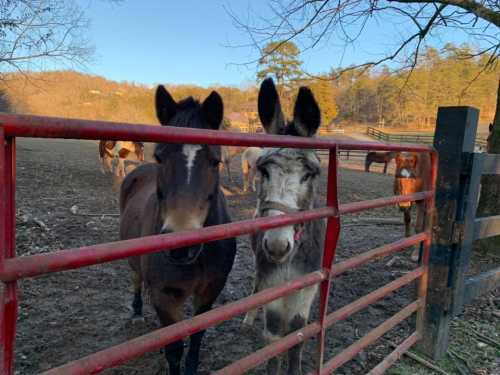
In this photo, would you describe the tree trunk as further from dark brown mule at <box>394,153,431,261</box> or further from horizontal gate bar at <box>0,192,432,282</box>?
horizontal gate bar at <box>0,192,432,282</box>

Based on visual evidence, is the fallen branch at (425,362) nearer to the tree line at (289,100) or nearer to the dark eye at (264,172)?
the dark eye at (264,172)

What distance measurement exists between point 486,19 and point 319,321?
5751 millimetres

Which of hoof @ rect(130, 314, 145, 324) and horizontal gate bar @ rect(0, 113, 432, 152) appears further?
hoof @ rect(130, 314, 145, 324)

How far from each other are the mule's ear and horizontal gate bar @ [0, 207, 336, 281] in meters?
1.07

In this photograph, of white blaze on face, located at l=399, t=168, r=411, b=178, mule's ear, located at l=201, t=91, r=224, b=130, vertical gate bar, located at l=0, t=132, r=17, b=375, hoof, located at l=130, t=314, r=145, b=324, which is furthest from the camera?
white blaze on face, located at l=399, t=168, r=411, b=178

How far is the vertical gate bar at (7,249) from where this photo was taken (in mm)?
776

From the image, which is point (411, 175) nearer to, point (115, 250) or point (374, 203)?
point (374, 203)

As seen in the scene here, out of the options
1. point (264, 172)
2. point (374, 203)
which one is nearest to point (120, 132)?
point (264, 172)

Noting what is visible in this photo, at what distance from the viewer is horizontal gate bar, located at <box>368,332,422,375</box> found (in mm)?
2382

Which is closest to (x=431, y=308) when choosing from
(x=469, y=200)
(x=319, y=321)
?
(x=469, y=200)

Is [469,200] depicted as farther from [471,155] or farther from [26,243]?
[26,243]

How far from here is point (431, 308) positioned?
9.12 ft

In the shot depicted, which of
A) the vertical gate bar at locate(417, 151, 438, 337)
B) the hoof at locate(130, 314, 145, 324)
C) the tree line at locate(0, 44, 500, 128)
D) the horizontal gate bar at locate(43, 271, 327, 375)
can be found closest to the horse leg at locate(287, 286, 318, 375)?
the horizontal gate bar at locate(43, 271, 327, 375)

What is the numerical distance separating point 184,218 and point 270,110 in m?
1.19
